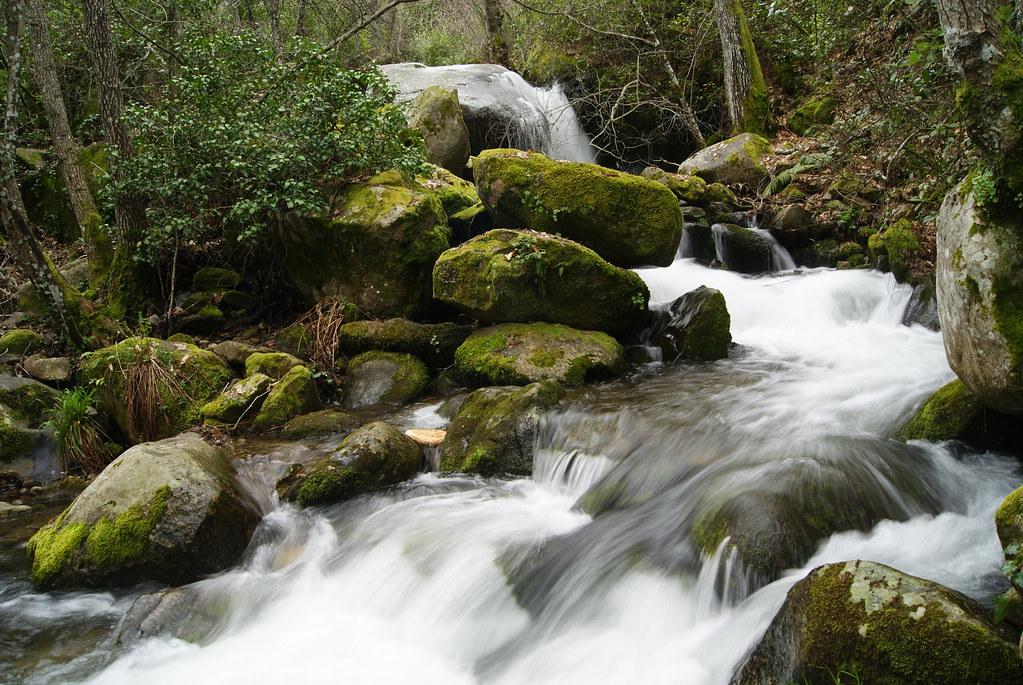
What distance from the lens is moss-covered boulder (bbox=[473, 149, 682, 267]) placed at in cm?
906

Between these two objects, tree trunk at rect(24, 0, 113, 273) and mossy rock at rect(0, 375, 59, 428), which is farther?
tree trunk at rect(24, 0, 113, 273)

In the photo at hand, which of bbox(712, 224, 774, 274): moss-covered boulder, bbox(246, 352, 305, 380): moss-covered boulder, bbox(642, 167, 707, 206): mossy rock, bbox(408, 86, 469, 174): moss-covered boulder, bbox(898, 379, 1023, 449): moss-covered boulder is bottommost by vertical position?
bbox(898, 379, 1023, 449): moss-covered boulder

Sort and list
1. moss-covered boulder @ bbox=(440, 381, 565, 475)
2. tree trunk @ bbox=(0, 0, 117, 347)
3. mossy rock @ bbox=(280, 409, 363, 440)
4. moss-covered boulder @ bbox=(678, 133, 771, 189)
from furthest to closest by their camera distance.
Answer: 1. moss-covered boulder @ bbox=(678, 133, 771, 189)
2. tree trunk @ bbox=(0, 0, 117, 347)
3. mossy rock @ bbox=(280, 409, 363, 440)
4. moss-covered boulder @ bbox=(440, 381, 565, 475)

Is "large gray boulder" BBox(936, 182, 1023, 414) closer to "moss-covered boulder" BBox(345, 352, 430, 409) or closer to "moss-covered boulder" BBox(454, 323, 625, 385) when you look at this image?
"moss-covered boulder" BBox(454, 323, 625, 385)

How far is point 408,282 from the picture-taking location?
30.8 ft

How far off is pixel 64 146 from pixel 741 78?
38.6 feet

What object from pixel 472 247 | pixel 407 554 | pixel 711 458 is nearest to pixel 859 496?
pixel 711 458

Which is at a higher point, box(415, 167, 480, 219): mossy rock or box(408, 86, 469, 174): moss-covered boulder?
box(408, 86, 469, 174): moss-covered boulder

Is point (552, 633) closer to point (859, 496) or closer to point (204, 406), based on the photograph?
point (859, 496)

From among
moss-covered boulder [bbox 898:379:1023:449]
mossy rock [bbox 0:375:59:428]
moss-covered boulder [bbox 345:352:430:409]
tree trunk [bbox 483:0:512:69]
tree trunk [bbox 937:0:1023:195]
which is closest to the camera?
tree trunk [bbox 937:0:1023:195]

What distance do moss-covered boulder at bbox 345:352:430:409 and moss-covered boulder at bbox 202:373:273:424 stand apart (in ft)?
2.97

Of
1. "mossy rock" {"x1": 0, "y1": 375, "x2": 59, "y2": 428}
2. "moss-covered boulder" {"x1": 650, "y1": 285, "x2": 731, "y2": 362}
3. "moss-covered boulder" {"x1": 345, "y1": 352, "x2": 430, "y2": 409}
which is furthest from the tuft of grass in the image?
"moss-covered boulder" {"x1": 650, "y1": 285, "x2": 731, "y2": 362}

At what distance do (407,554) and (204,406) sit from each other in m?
3.46

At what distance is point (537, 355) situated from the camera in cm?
796
